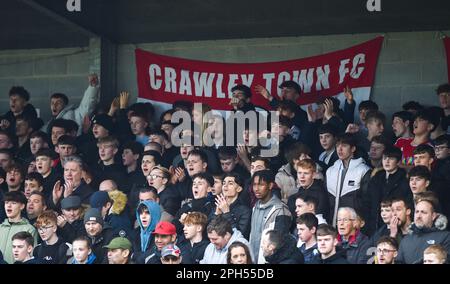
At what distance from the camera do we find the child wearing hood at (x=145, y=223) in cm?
983

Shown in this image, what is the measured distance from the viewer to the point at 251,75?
1240cm

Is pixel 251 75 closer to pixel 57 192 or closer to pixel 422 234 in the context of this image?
pixel 57 192

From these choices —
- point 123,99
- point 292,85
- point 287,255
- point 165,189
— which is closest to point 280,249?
point 287,255

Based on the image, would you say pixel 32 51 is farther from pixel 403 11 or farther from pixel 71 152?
pixel 403 11

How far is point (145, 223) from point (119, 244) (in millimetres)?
344

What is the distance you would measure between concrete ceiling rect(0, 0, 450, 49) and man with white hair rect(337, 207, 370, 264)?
105 inches

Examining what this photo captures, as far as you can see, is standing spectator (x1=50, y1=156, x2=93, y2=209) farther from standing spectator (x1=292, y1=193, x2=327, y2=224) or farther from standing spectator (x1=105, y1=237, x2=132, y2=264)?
standing spectator (x1=292, y1=193, x2=327, y2=224)

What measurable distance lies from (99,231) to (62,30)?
10.9 feet

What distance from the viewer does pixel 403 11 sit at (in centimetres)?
1114

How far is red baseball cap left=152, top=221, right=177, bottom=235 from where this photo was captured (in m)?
9.63

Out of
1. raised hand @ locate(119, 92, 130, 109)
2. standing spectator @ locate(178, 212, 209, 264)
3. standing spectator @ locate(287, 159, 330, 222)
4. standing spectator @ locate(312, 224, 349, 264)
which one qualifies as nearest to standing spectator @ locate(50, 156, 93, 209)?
standing spectator @ locate(178, 212, 209, 264)

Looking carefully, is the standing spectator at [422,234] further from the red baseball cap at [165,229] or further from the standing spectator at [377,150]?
the red baseball cap at [165,229]

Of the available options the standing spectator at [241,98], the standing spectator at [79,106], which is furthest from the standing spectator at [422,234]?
the standing spectator at [79,106]

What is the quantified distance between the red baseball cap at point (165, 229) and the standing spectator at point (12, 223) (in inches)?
50.8
